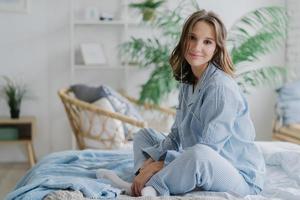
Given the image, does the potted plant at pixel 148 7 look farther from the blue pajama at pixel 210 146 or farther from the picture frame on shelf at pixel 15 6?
the blue pajama at pixel 210 146

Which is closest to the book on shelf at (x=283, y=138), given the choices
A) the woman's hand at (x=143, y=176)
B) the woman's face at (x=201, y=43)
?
the woman's face at (x=201, y=43)

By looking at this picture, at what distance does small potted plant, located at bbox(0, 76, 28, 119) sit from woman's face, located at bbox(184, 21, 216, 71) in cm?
289

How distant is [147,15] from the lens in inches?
180

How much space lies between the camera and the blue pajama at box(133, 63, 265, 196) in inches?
71.3

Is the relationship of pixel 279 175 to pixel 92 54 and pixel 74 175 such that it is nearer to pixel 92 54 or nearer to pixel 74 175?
pixel 74 175

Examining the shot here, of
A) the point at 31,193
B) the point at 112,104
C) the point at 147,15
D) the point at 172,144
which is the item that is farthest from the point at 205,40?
the point at 147,15

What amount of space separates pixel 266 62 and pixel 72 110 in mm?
2231

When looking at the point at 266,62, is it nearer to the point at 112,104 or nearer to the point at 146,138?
the point at 112,104

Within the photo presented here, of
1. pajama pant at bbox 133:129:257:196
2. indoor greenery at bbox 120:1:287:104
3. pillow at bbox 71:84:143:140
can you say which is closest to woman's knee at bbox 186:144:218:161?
pajama pant at bbox 133:129:257:196

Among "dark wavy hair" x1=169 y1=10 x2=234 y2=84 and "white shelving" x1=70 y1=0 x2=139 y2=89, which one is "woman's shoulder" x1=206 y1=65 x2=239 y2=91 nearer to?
"dark wavy hair" x1=169 y1=10 x2=234 y2=84

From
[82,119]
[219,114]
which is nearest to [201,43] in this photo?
[219,114]

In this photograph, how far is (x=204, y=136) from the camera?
Answer: 6.31 ft

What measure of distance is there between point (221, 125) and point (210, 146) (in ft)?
0.28

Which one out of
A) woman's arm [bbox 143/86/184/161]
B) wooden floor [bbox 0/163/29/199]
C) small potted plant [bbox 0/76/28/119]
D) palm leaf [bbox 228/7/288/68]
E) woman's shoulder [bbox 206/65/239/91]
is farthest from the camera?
small potted plant [bbox 0/76/28/119]
